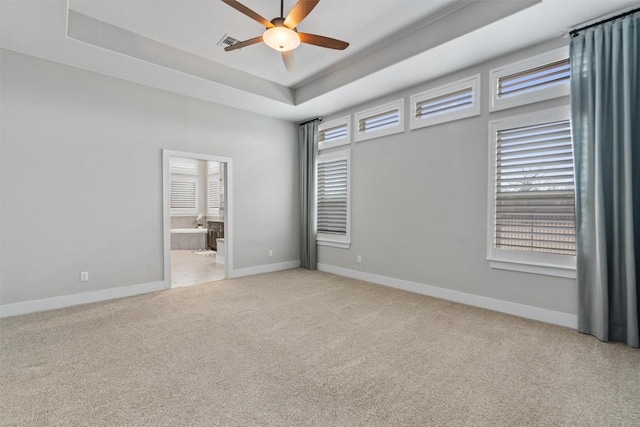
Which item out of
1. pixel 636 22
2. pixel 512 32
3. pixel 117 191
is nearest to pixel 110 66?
pixel 117 191

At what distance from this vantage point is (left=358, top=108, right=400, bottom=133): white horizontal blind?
4871 mm

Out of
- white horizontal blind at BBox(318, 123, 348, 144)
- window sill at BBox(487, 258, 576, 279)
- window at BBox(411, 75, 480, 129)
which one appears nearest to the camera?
window sill at BBox(487, 258, 576, 279)

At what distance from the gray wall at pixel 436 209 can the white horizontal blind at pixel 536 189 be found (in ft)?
0.72

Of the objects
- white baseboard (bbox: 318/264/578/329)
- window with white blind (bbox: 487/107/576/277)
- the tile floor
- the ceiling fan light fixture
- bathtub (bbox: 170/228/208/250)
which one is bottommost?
the tile floor

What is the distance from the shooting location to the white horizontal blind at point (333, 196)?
5742mm

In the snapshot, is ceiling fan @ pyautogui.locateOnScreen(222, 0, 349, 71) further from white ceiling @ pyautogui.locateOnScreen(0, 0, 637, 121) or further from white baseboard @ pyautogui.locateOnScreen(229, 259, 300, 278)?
white baseboard @ pyautogui.locateOnScreen(229, 259, 300, 278)

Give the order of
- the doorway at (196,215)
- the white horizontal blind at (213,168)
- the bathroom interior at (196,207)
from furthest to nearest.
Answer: the white horizontal blind at (213,168) < the bathroom interior at (196,207) < the doorway at (196,215)

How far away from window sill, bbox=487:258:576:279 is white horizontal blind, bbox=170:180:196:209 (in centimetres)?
902

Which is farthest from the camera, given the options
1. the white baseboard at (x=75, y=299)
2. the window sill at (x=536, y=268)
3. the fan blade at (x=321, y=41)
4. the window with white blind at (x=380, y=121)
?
the window with white blind at (x=380, y=121)

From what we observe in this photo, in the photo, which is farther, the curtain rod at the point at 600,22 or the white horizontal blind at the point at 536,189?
the white horizontal blind at the point at 536,189

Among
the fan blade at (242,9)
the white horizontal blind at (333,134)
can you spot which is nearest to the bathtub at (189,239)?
the white horizontal blind at (333,134)

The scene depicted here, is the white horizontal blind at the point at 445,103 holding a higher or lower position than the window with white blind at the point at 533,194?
higher

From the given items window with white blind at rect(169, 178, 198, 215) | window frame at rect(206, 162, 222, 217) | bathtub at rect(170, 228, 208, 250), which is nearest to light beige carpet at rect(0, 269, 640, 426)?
bathtub at rect(170, 228, 208, 250)

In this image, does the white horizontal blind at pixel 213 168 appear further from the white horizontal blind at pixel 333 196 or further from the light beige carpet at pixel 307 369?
the light beige carpet at pixel 307 369
